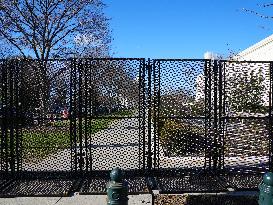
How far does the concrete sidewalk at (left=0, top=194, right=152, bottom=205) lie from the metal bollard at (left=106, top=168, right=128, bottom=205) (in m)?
2.14

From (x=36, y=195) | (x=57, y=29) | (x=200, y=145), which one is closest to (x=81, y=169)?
(x=36, y=195)

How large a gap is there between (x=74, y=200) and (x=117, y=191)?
8.55 feet

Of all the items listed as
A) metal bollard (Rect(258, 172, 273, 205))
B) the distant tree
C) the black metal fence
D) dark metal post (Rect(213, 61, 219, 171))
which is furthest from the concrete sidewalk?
the distant tree

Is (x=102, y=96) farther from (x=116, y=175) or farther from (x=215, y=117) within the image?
(x=116, y=175)

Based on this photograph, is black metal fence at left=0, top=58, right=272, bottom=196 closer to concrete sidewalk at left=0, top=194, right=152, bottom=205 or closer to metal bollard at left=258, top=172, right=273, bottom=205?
concrete sidewalk at left=0, top=194, right=152, bottom=205

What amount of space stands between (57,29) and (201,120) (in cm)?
1714

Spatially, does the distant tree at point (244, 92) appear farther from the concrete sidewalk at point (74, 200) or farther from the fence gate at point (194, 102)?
the concrete sidewalk at point (74, 200)

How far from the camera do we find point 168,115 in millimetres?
9008

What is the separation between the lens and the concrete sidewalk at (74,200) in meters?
6.84

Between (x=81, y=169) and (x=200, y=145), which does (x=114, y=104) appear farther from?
(x=200, y=145)

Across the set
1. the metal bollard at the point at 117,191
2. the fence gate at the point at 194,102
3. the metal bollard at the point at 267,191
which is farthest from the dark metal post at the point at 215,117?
the metal bollard at the point at 267,191

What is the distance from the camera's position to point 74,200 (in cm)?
704

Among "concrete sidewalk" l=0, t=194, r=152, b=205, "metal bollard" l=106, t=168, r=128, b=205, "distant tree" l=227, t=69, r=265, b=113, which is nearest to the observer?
"metal bollard" l=106, t=168, r=128, b=205

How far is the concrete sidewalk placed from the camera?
684 centimetres
